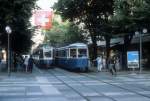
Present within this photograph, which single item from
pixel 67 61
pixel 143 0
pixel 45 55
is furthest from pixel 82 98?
pixel 45 55

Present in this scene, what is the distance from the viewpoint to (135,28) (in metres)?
45.8

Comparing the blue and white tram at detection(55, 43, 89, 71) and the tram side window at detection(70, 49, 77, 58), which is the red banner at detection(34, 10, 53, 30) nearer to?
the blue and white tram at detection(55, 43, 89, 71)

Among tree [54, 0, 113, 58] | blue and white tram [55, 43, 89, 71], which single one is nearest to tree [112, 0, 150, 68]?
blue and white tram [55, 43, 89, 71]

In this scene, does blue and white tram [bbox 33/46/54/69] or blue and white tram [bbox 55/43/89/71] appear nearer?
blue and white tram [bbox 55/43/89/71]

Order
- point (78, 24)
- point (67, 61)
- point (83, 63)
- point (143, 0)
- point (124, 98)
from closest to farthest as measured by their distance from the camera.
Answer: point (124, 98), point (143, 0), point (83, 63), point (67, 61), point (78, 24)

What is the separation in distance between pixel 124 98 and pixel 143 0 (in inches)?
1010

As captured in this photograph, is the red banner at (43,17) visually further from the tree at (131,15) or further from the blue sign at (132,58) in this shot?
the blue sign at (132,58)

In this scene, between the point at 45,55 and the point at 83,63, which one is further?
the point at 45,55

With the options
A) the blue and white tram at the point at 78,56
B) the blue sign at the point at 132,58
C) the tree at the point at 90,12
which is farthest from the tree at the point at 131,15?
the tree at the point at 90,12

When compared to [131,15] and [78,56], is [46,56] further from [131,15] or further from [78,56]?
[131,15]

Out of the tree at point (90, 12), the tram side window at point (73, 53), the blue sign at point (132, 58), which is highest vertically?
the tree at point (90, 12)

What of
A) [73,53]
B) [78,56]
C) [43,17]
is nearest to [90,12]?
[73,53]

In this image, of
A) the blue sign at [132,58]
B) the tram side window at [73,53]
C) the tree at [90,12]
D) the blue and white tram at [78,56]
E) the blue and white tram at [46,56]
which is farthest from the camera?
the blue and white tram at [46,56]

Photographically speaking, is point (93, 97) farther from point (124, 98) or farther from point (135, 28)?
point (135, 28)
